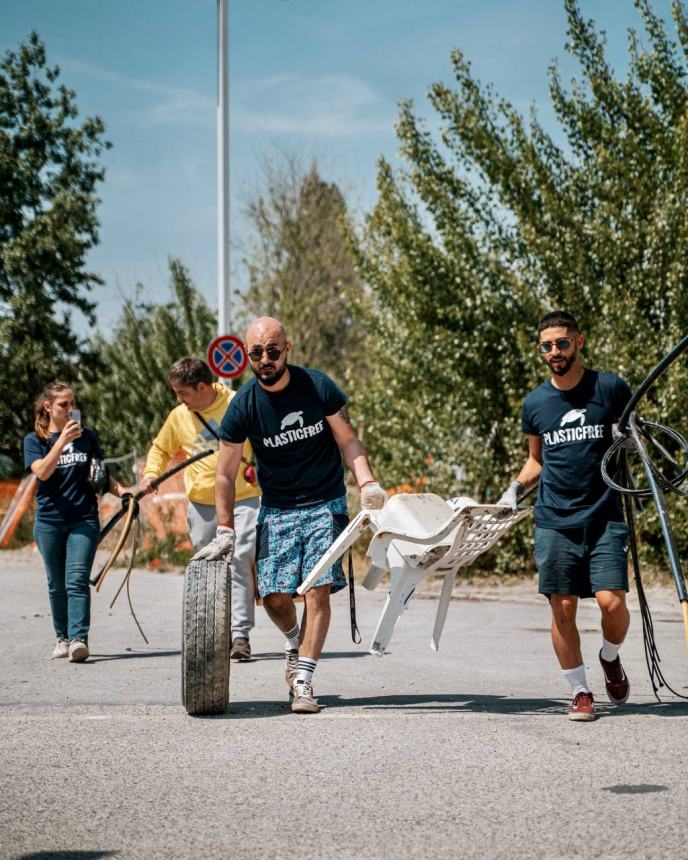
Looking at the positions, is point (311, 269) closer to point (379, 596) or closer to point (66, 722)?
point (379, 596)

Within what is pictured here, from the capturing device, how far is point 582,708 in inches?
241

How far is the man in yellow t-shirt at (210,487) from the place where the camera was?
870cm

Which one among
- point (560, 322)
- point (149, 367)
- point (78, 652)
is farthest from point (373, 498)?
point (149, 367)

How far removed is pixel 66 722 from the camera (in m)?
6.29

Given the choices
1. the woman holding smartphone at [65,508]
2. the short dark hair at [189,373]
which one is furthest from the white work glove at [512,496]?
the woman holding smartphone at [65,508]

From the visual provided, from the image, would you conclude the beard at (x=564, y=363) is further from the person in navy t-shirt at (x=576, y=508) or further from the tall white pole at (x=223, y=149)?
the tall white pole at (x=223, y=149)

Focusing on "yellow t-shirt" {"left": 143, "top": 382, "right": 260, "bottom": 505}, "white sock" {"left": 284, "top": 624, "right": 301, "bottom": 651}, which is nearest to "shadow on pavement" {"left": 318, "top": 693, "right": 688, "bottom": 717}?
"white sock" {"left": 284, "top": 624, "right": 301, "bottom": 651}

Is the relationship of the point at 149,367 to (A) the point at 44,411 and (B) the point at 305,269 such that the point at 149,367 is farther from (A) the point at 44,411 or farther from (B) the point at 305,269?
(A) the point at 44,411

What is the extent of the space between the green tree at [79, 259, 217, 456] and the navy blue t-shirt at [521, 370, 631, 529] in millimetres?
26045

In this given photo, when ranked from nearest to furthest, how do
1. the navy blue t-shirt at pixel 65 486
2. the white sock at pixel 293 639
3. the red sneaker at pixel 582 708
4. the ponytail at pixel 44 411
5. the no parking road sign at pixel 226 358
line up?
the red sneaker at pixel 582 708
the white sock at pixel 293 639
the navy blue t-shirt at pixel 65 486
the ponytail at pixel 44 411
the no parking road sign at pixel 226 358

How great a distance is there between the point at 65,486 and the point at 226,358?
8218mm

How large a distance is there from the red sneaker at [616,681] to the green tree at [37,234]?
98.3 ft

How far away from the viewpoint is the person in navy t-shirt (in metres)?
6.24

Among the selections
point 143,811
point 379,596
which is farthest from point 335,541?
point 379,596
